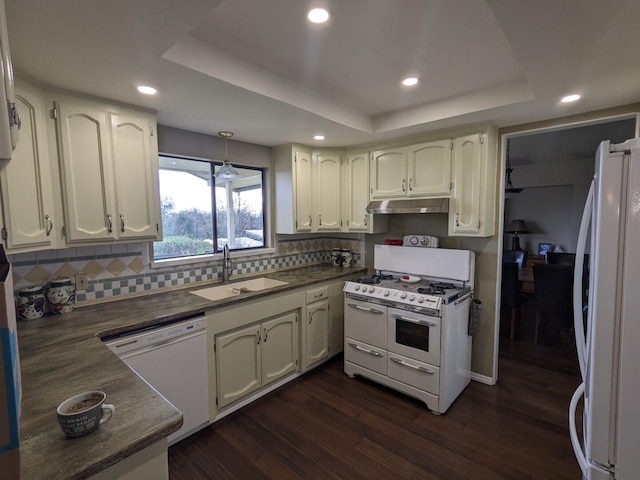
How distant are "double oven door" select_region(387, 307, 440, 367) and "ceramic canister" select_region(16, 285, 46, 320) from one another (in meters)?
2.42

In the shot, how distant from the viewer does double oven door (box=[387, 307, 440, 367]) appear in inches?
94.3

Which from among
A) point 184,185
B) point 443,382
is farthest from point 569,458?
point 184,185

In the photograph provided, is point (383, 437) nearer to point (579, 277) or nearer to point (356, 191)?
point (579, 277)

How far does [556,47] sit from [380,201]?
181 centimetres

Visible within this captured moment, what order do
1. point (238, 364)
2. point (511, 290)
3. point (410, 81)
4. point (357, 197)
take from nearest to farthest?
point (410, 81) → point (238, 364) → point (357, 197) → point (511, 290)

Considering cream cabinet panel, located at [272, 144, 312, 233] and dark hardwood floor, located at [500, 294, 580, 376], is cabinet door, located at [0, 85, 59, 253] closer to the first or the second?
cream cabinet panel, located at [272, 144, 312, 233]

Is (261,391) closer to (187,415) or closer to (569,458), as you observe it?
(187,415)

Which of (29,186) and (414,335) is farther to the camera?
(414,335)

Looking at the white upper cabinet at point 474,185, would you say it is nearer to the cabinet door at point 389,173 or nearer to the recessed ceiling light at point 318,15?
the cabinet door at point 389,173

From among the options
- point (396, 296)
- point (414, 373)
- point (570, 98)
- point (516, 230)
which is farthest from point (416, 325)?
point (516, 230)

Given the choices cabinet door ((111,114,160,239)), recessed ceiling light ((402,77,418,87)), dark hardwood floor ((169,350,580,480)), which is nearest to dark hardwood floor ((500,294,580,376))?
dark hardwood floor ((169,350,580,480))

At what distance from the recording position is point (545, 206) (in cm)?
584

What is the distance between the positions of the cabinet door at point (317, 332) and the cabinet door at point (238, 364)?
572mm

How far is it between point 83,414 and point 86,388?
1.10 feet
